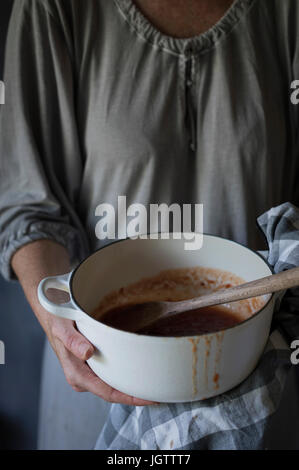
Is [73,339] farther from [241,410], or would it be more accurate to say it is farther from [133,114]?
[133,114]

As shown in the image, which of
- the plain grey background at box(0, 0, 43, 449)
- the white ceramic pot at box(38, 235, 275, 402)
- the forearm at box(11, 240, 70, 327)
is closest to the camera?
the white ceramic pot at box(38, 235, 275, 402)

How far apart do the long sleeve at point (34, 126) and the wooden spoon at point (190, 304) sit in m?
0.15

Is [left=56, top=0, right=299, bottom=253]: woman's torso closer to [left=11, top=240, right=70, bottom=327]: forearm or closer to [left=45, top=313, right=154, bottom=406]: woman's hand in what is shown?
[left=11, top=240, right=70, bottom=327]: forearm

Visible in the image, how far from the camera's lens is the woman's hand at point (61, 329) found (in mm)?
374

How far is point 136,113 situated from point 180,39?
0.11m

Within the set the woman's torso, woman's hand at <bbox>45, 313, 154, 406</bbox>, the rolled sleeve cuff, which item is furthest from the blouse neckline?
woman's hand at <bbox>45, 313, 154, 406</bbox>

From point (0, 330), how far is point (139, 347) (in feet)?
1.82

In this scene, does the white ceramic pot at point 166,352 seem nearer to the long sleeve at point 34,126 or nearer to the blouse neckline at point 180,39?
the long sleeve at point 34,126

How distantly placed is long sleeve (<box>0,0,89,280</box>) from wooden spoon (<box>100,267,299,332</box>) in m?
0.15

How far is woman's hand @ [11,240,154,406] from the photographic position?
0.37 metres

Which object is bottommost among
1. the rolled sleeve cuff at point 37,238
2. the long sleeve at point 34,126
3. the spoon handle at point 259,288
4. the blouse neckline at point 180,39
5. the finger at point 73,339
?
the finger at point 73,339

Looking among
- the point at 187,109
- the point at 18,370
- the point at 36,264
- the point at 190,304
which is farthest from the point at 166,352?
the point at 18,370

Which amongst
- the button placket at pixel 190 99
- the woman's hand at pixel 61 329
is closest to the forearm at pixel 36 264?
the woman's hand at pixel 61 329
